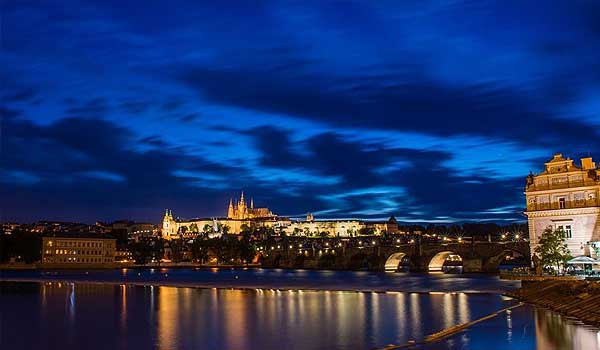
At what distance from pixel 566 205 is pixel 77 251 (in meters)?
128

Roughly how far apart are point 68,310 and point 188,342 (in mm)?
23137

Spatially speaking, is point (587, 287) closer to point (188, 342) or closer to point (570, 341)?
point (570, 341)

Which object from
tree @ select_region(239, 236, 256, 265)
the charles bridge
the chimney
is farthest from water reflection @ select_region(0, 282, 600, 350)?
tree @ select_region(239, 236, 256, 265)

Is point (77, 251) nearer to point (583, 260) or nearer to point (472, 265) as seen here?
point (472, 265)

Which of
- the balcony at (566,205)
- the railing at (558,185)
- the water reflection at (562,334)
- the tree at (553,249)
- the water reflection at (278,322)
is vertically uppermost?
the railing at (558,185)

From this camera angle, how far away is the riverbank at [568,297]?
32838 millimetres

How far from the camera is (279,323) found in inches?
1537

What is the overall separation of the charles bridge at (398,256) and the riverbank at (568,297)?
190 ft

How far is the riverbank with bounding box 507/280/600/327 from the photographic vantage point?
108ft

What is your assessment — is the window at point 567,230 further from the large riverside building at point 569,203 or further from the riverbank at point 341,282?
the riverbank at point 341,282

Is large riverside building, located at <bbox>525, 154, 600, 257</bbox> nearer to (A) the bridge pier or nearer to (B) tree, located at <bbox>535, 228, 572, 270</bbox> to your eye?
(B) tree, located at <bbox>535, 228, 572, 270</bbox>

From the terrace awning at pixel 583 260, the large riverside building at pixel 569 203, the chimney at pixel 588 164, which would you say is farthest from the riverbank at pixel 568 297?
the chimney at pixel 588 164

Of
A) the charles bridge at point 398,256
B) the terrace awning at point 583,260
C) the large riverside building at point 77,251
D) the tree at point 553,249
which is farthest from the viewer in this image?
the large riverside building at point 77,251

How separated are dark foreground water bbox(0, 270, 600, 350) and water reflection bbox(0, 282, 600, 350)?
58 millimetres
